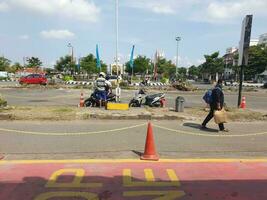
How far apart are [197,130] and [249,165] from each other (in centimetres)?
448

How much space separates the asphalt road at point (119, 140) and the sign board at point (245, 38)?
699cm

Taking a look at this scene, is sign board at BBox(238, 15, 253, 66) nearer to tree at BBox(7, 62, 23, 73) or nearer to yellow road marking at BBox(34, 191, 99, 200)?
yellow road marking at BBox(34, 191, 99, 200)

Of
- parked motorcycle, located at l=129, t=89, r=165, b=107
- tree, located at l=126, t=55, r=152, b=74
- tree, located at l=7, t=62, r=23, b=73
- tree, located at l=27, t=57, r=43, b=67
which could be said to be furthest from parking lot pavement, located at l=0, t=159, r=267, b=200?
tree, located at l=27, t=57, r=43, b=67

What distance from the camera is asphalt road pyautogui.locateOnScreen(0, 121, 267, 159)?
8750 mm

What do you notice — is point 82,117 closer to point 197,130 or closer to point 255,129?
point 197,130

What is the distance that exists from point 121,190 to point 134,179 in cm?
65

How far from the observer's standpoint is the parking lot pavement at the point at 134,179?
5.85 metres

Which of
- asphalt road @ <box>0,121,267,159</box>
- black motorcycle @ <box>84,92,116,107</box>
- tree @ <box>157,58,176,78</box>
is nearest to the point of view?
asphalt road @ <box>0,121,267,159</box>

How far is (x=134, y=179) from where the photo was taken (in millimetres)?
6645

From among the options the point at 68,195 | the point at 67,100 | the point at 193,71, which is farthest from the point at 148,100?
the point at 193,71

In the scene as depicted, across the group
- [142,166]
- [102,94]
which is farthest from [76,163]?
[102,94]

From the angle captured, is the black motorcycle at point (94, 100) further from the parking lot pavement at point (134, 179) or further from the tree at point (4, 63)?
the tree at point (4, 63)

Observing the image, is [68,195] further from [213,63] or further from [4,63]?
[4,63]

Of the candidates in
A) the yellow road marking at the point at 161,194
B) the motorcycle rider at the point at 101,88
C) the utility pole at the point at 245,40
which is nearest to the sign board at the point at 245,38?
the utility pole at the point at 245,40
